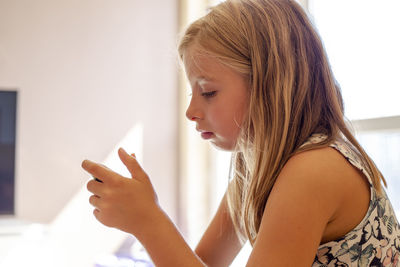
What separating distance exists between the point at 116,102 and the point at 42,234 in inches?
34.4

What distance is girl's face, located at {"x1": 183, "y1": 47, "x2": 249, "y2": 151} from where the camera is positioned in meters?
0.82

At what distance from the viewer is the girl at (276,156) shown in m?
0.64

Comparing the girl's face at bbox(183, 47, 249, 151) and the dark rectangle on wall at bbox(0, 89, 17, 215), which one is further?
the dark rectangle on wall at bbox(0, 89, 17, 215)

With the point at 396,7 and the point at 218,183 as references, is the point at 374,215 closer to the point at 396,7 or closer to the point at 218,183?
the point at 396,7

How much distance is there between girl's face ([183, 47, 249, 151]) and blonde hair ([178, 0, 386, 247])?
0.02 meters

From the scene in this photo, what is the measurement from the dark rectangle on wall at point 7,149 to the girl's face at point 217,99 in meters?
1.95

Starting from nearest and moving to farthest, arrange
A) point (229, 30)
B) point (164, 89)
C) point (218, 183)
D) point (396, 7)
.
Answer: point (229, 30) < point (396, 7) < point (218, 183) < point (164, 89)

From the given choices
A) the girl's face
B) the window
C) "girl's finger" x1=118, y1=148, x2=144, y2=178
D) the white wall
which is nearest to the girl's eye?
the girl's face

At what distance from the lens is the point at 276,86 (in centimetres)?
77

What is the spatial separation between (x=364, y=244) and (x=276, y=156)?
0.19 m

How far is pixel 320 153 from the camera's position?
0.68m

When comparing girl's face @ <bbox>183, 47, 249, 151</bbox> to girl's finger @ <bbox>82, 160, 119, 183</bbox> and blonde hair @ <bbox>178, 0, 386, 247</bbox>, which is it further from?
girl's finger @ <bbox>82, 160, 119, 183</bbox>

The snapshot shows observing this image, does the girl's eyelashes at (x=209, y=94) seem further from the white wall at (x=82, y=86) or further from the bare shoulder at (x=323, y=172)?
the white wall at (x=82, y=86)

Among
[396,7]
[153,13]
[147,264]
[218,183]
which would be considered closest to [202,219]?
[218,183]
